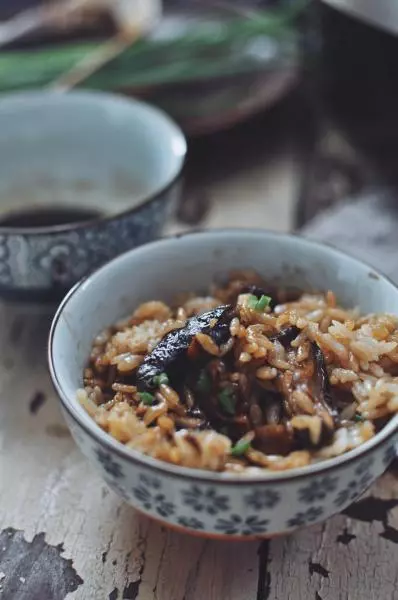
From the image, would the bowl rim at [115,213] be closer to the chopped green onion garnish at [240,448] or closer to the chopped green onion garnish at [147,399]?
the chopped green onion garnish at [147,399]

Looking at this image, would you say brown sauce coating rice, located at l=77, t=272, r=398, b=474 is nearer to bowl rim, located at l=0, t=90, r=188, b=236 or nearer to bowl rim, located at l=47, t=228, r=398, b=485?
bowl rim, located at l=47, t=228, r=398, b=485

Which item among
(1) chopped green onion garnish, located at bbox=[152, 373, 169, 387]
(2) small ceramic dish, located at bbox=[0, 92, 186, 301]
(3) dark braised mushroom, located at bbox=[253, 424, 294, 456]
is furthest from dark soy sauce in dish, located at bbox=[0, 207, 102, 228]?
(3) dark braised mushroom, located at bbox=[253, 424, 294, 456]

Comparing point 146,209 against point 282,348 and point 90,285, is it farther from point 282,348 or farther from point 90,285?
point 282,348

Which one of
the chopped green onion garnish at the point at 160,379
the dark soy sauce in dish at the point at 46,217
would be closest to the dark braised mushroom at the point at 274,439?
the chopped green onion garnish at the point at 160,379

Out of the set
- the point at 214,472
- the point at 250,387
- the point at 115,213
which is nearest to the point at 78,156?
the point at 115,213

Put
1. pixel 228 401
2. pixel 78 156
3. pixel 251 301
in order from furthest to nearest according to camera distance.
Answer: pixel 78 156 < pixel 251 301 < pixel 228 401

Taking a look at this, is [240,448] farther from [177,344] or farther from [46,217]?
[46,217]

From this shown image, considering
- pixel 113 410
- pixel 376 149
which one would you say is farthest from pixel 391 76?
pixel 113 410
